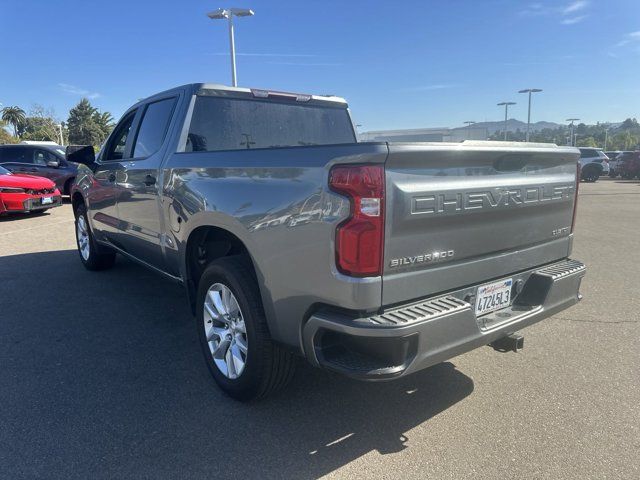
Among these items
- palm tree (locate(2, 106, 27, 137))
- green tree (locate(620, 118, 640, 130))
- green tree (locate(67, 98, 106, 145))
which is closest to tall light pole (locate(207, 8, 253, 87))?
green tree (locate(67, 98, 106, 145))

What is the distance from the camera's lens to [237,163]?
2822 millimetres

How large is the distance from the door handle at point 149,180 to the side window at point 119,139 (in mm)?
1070

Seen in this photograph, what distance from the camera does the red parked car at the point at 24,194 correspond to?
424 inches

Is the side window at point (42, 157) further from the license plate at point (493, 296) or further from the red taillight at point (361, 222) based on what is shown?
the license plate at point (493, 296)

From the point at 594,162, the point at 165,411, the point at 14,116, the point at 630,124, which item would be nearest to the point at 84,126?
the point at 14,116

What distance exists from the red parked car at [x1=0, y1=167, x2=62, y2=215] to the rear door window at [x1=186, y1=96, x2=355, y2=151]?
9.16 metres

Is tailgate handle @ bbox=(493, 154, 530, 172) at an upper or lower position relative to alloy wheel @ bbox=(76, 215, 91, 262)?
upper

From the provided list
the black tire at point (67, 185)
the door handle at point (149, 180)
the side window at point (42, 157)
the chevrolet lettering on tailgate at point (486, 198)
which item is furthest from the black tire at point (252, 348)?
the side window at point (42, 157)

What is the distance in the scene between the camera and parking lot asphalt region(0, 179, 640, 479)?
246 cm

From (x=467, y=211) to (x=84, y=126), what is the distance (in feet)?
278

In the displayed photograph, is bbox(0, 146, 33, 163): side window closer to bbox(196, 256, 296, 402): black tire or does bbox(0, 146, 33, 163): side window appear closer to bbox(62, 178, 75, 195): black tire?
bbox(62, 178, 75, 195): black tire

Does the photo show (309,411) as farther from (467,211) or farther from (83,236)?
(83,236)

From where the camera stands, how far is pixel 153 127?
4219 mm

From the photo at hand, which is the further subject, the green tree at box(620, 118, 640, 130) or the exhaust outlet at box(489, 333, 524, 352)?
the green tree at box(620, 118, 640, 130)
